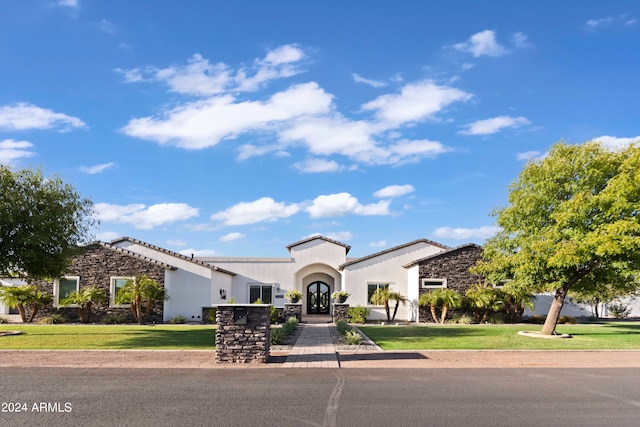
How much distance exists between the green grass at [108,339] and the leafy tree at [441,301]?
447 inches

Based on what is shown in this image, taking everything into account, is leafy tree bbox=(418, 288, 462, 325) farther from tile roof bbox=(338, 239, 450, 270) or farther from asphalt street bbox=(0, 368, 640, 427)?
asphalt street bbox=(0, 368, 640, 427)

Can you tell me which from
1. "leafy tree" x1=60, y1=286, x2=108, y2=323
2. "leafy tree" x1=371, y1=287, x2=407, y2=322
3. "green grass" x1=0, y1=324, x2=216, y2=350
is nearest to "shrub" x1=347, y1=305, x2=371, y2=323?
"leafy tree" x1=371, y1=287, x2=407, y2=322

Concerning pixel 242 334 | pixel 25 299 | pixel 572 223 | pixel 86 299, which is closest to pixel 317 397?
pixel 242 334

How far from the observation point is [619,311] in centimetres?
3356

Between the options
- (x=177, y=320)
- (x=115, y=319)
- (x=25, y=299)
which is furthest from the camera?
(x=177, y=320)

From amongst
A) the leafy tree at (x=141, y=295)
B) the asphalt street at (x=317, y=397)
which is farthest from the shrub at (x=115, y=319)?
the asphalt street at (x=317, y=397)

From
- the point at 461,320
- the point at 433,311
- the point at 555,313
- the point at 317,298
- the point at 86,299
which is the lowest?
the point at 461,320

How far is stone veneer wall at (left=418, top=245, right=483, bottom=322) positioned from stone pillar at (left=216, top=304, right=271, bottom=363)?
1678 centimetres

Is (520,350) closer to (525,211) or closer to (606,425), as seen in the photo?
(525,211)

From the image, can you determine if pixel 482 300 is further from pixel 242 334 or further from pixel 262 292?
pixel 242 334

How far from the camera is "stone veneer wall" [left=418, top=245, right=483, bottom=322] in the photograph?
28453mm

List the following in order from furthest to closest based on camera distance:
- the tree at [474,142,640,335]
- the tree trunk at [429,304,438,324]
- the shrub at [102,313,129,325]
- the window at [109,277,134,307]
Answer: the tree trunk at [429,304,438,324], the window at [109,277,134,307], the shrub at [102,313,129,325], the tree at [474,142,640,335]

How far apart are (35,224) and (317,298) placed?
859 inches

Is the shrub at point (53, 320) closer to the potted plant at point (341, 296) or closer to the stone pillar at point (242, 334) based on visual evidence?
the potted plant at point (341, 296)
